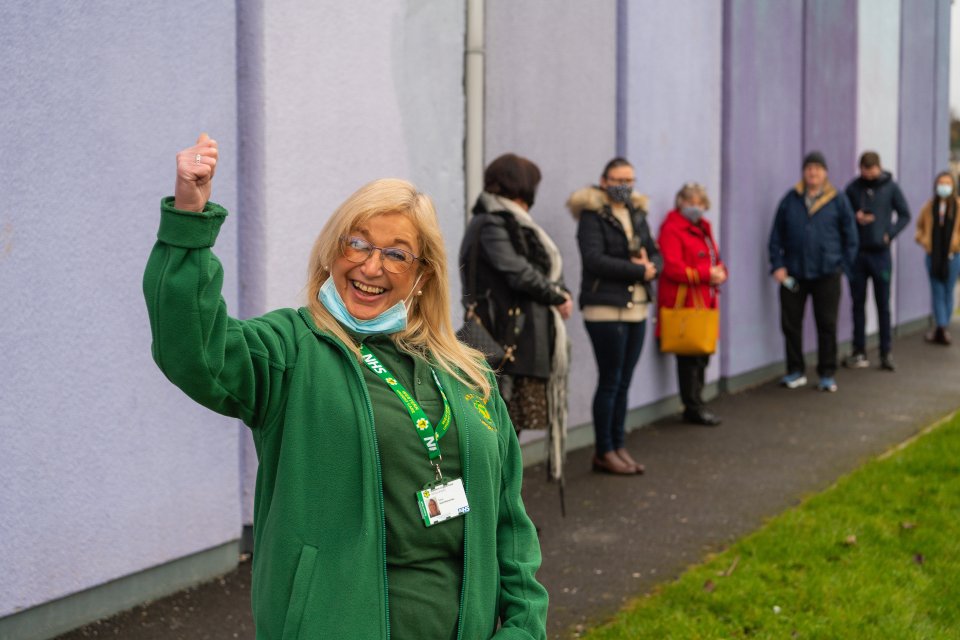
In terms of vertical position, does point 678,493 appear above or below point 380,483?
below

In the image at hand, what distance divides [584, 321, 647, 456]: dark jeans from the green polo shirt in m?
5.17

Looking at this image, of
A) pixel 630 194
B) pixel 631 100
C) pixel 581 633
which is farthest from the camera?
pixel 631 100

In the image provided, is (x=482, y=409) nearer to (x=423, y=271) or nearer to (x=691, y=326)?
(x=423, y=271)

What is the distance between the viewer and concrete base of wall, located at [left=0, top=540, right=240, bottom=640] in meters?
4.62

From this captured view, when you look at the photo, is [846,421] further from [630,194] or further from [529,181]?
[529,181]

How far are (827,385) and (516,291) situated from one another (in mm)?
6100

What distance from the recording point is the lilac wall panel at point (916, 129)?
1750 centimetres

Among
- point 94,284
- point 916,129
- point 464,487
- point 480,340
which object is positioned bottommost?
point 480,340

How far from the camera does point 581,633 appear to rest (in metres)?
4.83

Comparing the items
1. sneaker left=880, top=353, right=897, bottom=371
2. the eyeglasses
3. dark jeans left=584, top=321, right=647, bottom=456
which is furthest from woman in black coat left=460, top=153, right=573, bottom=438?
sneaker left=880, top=353, right=897, bottom=371

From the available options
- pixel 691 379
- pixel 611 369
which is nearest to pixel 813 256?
pixel 691 379

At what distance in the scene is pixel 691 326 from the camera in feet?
30.5

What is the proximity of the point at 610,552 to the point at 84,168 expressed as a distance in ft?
10.2

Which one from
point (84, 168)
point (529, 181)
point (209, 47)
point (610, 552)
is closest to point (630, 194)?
point (529, 181)
